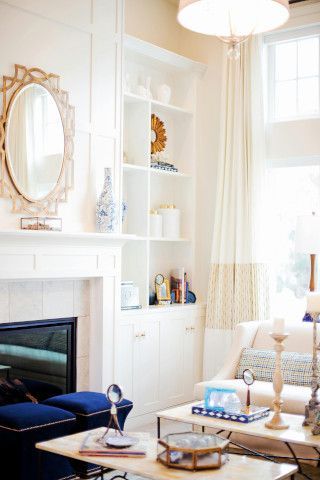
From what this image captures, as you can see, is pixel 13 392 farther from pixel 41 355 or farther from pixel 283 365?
pixel 283 365

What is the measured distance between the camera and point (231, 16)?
11.1 ft

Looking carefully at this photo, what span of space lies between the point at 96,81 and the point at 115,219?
95 centimetres

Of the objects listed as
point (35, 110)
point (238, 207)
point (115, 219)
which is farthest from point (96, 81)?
point (238, 207)

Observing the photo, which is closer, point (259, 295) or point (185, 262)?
point (259, 295)

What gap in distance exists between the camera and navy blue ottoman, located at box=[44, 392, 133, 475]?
4.14 metres

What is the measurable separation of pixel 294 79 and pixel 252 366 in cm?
244

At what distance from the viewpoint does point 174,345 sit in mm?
5727

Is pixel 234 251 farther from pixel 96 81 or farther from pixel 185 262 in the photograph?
pixel 96 81

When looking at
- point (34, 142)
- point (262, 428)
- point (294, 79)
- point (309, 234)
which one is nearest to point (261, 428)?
point (262, 428)

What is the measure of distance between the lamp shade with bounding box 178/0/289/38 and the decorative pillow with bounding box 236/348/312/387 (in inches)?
89.0

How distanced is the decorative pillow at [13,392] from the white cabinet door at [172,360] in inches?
53.2

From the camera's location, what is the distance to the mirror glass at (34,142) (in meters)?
4.30

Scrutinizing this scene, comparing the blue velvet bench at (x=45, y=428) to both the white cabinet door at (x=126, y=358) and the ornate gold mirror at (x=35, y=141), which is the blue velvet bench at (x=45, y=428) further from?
the ornate gold mirror at (x=35, y=141)

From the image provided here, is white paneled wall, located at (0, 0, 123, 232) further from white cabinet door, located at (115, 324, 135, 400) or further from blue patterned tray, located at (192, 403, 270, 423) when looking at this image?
blue patterned tray, located at (192, 403, 270, 423)
